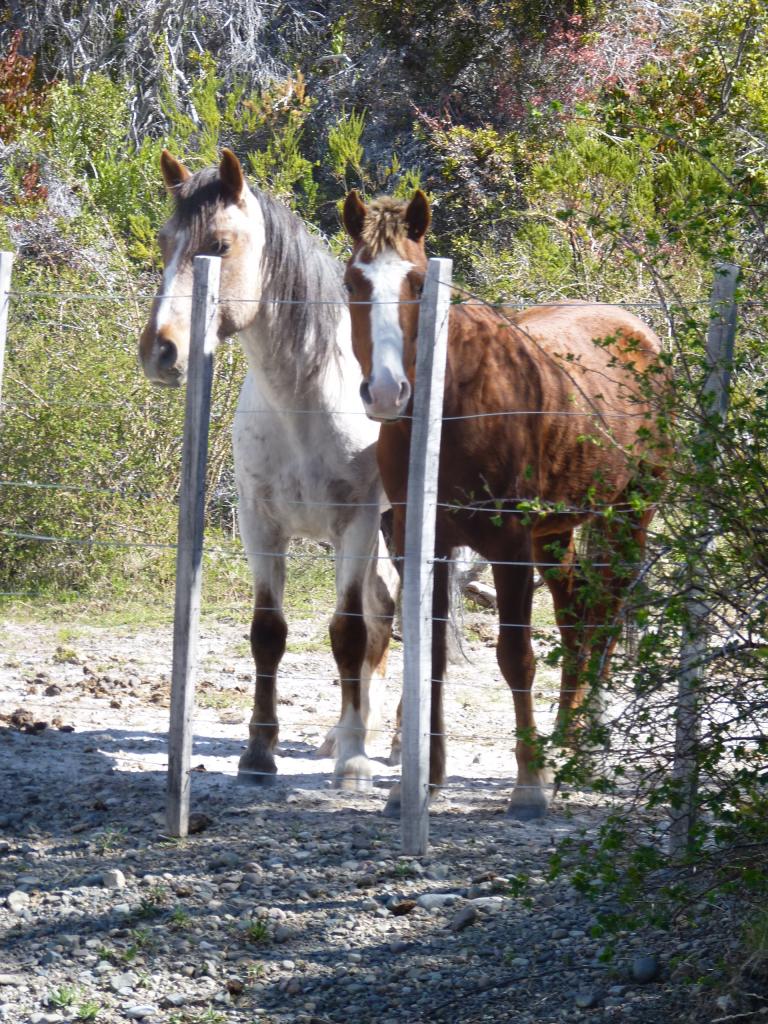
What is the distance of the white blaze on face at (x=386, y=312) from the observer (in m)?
4.31

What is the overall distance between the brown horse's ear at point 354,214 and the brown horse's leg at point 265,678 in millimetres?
1481

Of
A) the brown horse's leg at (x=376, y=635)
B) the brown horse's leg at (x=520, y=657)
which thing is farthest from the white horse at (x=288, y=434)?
the brown horse's leg at (x=520, y=657)

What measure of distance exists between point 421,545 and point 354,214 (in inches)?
52.1

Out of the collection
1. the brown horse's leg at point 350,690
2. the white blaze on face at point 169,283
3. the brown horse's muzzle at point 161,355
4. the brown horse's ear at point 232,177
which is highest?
the brown horse's ear at point 232,177

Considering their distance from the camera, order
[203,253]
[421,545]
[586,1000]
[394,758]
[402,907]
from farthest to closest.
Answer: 1. [394,758]
2. [203,253]
3. [421,545]
4. [402,907]
5. [586,1000]

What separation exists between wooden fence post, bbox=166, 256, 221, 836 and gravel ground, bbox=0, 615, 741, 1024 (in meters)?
0.23

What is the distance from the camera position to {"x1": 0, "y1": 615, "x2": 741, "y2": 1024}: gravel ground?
3271 millimetres

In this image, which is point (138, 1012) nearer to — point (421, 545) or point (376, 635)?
point (421, 545)

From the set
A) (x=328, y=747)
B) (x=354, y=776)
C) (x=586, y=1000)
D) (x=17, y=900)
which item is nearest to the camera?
(x=586, y=1000)

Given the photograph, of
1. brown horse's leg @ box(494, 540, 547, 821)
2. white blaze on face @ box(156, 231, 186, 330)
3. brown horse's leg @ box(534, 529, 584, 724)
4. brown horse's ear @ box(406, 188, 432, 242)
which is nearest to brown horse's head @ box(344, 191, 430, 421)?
brown horse's ear @ box(406, 188, 432, 242)

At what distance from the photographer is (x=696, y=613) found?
347 centimetres

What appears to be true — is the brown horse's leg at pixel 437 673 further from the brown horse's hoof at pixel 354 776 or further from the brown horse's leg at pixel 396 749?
the brown horse's leg at pixel 396 749

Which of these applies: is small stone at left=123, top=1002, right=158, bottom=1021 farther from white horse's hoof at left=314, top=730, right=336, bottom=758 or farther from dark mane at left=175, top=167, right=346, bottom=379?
dark mane at left=175, top=167, right=346, bottom=379

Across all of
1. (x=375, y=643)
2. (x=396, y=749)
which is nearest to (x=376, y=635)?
(x=375, y=643)
